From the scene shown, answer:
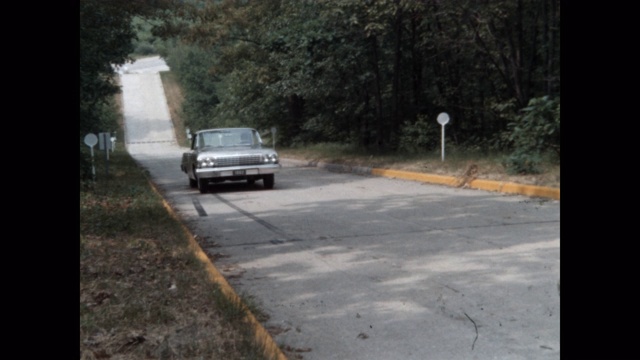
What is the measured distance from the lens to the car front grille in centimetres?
1527

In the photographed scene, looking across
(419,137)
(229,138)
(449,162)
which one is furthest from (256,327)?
(419,137)

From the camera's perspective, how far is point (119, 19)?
1387 centimetres

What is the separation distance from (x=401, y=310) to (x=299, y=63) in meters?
18.6

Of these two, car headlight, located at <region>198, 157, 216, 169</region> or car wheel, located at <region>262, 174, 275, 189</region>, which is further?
car wheel, located at <region>262, 174, 275, 189</region>

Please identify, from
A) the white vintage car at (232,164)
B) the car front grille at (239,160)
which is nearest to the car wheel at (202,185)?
the white vintage car at (232,164)

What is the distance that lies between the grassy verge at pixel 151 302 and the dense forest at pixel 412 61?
7.16 metres

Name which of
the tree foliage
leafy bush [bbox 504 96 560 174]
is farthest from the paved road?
the tree foliage

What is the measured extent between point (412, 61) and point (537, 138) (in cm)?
967

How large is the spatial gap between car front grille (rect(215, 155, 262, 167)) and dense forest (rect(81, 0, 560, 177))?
3.01 m

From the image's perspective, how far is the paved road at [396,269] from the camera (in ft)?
14.6

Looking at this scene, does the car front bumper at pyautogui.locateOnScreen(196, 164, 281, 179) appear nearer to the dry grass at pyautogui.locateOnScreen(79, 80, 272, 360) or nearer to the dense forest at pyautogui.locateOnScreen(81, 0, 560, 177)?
the dense forest at pyautogui.locateOnScreen(81, 0, 560, 177)

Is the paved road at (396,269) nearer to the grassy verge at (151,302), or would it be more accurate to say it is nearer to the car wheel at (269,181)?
the grassy verge at (151,302)

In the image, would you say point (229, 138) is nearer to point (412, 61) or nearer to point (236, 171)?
point (236, 171)
